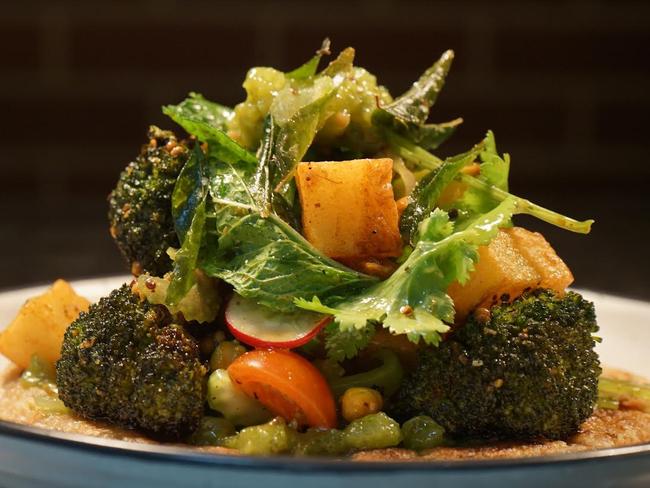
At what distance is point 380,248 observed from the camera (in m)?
2.42

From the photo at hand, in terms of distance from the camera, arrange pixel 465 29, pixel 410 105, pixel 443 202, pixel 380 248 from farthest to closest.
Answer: pixel 465 29
pixel 410 105
pixel 443 202
pixel 380 248

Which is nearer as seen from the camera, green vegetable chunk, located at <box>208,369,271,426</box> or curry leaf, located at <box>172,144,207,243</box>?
green vegetable chunk, located at <box>208,369,271,426</box>

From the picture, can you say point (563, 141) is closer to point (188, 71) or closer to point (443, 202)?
point (188, 71)

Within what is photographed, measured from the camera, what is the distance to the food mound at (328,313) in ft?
7.39

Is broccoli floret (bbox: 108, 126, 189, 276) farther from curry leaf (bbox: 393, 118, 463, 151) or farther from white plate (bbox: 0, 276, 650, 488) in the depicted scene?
white plate (bbox: 0, 276, 650, 488)

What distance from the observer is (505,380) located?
2264mm

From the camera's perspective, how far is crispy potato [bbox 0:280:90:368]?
9.42ft

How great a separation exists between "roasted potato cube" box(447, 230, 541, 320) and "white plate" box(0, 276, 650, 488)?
0.61 meters

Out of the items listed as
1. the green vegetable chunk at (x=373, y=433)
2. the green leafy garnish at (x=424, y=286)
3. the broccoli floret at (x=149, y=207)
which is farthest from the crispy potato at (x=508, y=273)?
the broccoli floret at (x=149, y=207)

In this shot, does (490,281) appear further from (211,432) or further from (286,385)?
(211,432)

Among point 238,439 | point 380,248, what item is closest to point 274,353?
point 238,439

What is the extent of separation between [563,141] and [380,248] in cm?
635

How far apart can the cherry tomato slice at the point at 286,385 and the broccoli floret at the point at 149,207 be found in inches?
18.8

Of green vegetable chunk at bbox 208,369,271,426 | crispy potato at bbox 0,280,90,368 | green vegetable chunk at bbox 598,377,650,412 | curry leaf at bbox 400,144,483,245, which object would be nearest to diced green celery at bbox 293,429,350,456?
green vegetable chunk at bbox 208,369,271,426
